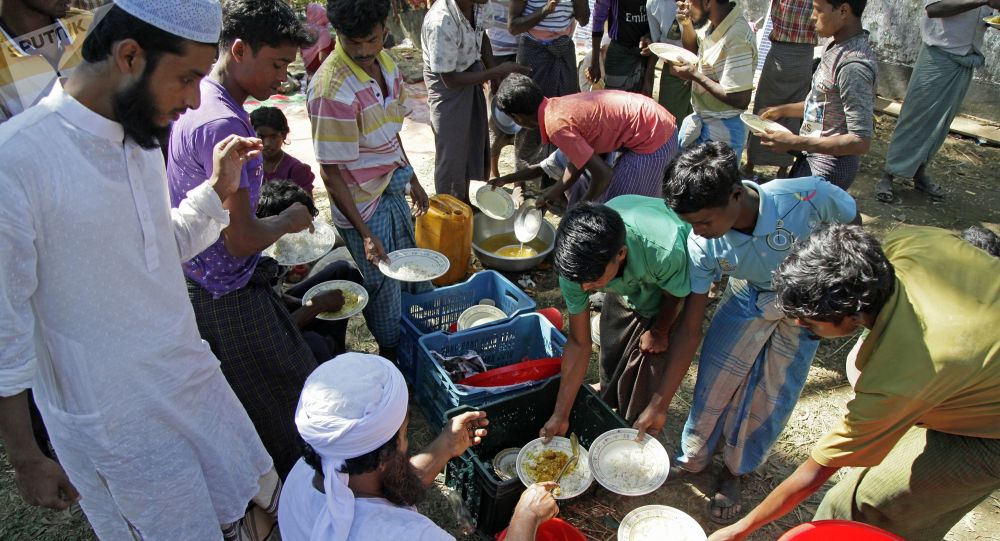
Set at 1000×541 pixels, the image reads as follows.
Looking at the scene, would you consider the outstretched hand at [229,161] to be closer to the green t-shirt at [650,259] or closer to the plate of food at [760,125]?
the green t-shirt at [650,259]

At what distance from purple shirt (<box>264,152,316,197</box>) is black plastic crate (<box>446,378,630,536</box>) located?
1.74 metres

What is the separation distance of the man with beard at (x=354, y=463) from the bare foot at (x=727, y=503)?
1832mm

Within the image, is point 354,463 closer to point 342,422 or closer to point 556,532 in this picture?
point 342,422

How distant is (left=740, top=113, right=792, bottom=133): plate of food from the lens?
3.85 meters

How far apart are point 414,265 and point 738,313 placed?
5.50 ft

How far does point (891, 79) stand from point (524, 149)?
16.6 feet

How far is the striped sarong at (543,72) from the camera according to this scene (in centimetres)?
538

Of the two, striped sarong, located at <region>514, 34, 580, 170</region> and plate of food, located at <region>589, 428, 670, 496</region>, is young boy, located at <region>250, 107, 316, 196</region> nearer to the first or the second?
plate of food, located at <region>589, 428, 670, 496</region>

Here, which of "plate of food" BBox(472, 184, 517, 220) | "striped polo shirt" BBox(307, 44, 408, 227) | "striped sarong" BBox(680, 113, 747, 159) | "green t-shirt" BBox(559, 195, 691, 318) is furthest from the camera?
"plate of food" BBox(472, 184, 517, 220)

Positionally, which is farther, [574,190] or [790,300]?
[574,190]

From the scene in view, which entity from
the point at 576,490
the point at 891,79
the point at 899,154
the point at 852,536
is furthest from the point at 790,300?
the point at 891,79

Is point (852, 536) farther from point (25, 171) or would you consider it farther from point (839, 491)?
point (25, 171)

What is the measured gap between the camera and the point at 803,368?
2.69m

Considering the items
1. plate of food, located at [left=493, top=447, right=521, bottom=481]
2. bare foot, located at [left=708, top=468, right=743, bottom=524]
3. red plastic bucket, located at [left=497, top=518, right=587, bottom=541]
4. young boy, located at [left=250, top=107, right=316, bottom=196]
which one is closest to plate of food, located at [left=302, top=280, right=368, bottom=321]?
young boy, located at [left=250, top=107, right=316, bottom=196]
